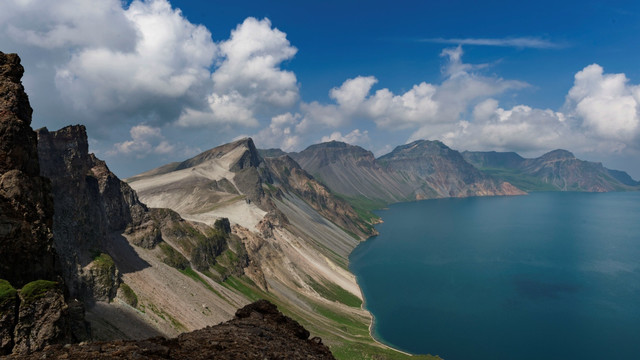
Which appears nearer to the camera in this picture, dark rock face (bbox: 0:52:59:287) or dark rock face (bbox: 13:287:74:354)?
dark rock face (bbox: 13:287:74:354)

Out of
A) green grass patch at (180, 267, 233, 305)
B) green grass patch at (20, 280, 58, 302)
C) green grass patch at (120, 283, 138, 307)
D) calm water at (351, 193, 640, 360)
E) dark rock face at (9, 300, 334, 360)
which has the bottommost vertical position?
calm water at (351, 193, 640, 360)

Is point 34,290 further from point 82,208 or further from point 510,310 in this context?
point 510,310

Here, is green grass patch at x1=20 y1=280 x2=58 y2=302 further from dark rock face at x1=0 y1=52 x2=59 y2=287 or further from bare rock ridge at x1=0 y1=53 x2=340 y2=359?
dark rock face at x1=0 y1=52 x2=59 y2=287

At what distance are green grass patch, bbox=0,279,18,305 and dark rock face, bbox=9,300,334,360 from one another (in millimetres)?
9590

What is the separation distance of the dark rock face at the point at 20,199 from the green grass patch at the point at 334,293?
4830 inches

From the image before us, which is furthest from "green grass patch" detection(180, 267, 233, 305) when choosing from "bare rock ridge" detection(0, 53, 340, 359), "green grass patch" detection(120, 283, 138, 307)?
"green grass patch" detection(120, 283, 138, 307)

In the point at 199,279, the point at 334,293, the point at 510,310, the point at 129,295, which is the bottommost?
the point at 510,310

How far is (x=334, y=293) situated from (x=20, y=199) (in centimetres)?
13526

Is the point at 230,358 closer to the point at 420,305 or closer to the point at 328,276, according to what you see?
the point at 420,305

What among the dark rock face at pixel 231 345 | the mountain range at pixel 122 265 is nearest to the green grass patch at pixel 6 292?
the mountain range at pixel 122 265

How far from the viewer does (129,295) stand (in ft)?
211

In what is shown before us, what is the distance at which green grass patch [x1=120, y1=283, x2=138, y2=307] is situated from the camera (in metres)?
63.5

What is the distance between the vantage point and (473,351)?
350ft

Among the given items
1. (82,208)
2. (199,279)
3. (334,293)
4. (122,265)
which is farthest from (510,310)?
(82,208)
